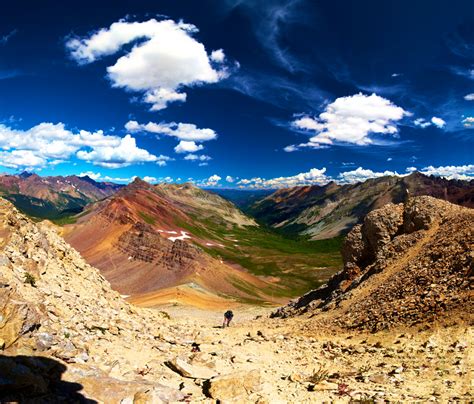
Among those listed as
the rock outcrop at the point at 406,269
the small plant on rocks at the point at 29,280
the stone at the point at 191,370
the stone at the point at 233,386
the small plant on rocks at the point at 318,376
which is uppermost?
the rock outcrop at the point at 406,269

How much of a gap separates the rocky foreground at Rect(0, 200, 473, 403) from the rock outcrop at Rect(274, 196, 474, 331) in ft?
1.38

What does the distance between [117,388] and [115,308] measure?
39.1ft

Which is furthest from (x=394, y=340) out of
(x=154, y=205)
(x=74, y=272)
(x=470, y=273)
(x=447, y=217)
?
(x=154, y=205)

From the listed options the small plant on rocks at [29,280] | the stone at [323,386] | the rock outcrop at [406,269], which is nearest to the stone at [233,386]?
the stone at [323,386]

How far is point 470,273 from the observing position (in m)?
20.8

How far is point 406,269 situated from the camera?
26.4 metres

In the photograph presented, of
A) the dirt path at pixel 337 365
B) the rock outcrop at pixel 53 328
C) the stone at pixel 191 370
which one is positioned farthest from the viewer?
the stone at pixel 191 370

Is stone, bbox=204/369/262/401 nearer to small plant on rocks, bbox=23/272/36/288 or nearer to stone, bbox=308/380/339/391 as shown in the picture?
stone, bbox=308/380/339/391

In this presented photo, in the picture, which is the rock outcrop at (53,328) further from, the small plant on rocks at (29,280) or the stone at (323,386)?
the stone at (323,386)

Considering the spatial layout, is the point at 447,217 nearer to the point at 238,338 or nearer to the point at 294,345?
the point at 294,345

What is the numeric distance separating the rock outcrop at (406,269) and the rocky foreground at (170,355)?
0.42 m

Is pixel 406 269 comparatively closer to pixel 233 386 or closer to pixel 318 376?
pixel 318 376

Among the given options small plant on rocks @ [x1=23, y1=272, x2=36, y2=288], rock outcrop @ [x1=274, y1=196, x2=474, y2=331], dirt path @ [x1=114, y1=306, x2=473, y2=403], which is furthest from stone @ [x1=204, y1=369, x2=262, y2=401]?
rock outcrop @ [x1=274, y1=196, x2=474, y2=331]

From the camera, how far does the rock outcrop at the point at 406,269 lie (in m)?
20.7
